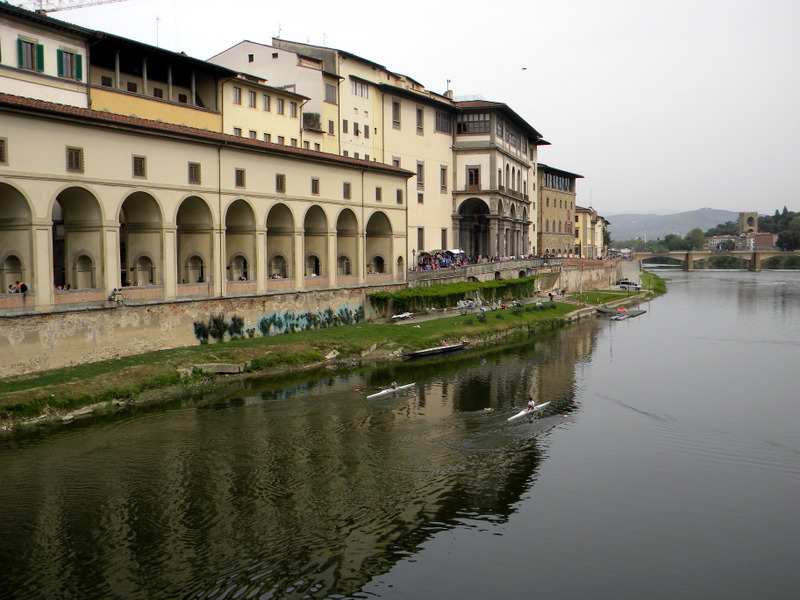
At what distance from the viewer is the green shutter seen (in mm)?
35344

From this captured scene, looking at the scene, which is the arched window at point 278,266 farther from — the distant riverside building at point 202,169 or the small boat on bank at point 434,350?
the small boat on bank at point 434,350

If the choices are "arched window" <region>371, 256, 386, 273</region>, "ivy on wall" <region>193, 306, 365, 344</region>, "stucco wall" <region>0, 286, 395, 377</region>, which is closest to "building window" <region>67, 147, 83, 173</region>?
"stucco wall" <region>0, 286, 395, 377</region>

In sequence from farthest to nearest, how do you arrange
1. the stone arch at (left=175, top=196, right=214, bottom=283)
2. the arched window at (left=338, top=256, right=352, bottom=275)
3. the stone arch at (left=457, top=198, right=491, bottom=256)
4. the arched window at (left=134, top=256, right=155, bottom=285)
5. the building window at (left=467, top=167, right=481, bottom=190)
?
the stone arch at (left=457, top=198, right=491, bottom=256), the building window at (left=467, top=167, right=481, bottom=190), the arched window at (left=338, top=256, right=352, bottom=275), the stone arch at (left=175, top=196, right=214, bottom=283), the arched window at (left=134, top=256, right=155, bottom=285)

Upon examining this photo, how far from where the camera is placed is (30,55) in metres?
35.1

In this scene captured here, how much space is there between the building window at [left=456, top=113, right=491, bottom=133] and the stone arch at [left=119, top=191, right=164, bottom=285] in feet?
142

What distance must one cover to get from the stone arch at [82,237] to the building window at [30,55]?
7.05m

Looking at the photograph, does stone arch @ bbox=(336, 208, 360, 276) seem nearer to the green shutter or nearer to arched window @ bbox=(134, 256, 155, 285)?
arched window @ bbox=(134, 256, 155, 285)

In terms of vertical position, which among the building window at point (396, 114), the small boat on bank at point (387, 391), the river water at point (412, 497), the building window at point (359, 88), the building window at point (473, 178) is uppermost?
the building window at point (359, 88)

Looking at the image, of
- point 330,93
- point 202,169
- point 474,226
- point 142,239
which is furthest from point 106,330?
point 474,226

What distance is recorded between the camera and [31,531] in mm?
18109

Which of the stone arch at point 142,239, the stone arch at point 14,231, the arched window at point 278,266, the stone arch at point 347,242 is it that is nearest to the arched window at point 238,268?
the arched window at point 278,266

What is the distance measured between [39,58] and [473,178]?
44910mm

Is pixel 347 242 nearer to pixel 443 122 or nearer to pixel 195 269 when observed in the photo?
pixel 195 269

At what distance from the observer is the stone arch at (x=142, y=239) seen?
35.7 meters
